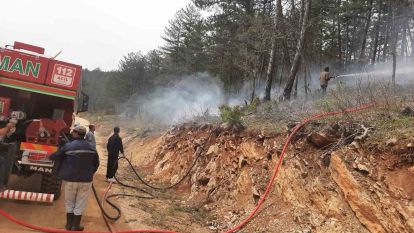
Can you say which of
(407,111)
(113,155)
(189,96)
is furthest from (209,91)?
(407,111)

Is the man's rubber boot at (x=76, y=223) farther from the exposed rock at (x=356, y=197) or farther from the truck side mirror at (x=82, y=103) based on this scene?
the exposed rock at (x=356, y=197)

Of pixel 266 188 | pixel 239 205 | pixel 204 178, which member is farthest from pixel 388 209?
pixel 204 178

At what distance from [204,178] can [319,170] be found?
456 cm

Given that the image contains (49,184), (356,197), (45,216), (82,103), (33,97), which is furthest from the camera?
(82,103)

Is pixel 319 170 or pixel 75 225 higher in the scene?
pixel 319 170

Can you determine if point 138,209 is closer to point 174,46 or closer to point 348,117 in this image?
point 348,117

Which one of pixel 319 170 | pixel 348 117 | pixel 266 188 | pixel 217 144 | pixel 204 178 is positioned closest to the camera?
pixel 319 170

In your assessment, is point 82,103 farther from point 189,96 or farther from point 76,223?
point 189,96

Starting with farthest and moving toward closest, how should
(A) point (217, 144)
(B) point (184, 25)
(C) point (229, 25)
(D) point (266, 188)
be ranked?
(B) point (184, 25)
(C) point (229, 25)
(A) point (217, 144)
(D) point (266, 188)

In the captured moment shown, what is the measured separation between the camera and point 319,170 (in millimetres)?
7789

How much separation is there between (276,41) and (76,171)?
14.3 m

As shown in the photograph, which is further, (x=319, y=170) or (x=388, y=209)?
(x=319, y=170)

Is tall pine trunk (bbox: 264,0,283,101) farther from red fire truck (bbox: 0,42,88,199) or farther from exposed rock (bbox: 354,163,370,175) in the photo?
exposed rock (bbox: 354,163,370,175)

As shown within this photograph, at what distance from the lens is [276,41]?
62.8ft
